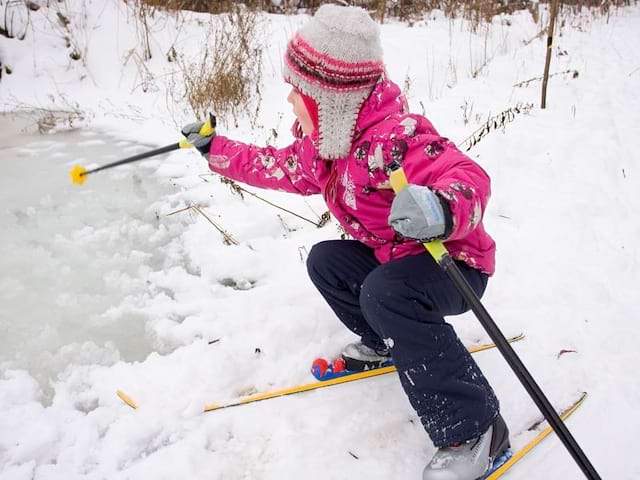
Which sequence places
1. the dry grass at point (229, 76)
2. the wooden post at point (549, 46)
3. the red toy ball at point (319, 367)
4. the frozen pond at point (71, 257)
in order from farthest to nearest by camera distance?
the dry grass at point (229, 76)
the wooden post at point (549, 46)
the frozen pond at point (71, 257)
the red toy ball at point (319, 367)

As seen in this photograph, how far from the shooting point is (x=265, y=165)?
71.5 inches

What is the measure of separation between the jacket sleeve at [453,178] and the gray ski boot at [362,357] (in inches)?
27.7

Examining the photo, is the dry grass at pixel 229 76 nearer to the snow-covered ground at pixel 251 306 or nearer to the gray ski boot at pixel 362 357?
the snow-covered ground at pixel 251 306

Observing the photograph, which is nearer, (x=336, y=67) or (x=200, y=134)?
(x=336, y=67)

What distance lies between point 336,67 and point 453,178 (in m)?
0.46

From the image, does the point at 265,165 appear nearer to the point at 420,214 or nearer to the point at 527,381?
the point at 420,214

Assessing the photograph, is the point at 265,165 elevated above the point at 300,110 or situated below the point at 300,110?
below

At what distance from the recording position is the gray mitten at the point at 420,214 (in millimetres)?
1069

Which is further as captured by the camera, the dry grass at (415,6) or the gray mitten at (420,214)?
the dry grass at (415,6)

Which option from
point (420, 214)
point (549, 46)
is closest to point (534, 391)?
point (420, 214)

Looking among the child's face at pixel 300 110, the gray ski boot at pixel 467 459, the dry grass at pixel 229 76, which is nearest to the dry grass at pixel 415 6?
the dry grass at pixel 229 76

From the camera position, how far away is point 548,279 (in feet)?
7.03

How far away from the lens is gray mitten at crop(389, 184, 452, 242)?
1069 millimetres

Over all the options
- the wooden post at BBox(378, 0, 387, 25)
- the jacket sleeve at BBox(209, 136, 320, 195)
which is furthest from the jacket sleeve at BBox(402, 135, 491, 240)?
the wooden post at BBox(378, 0, 387, 25)
